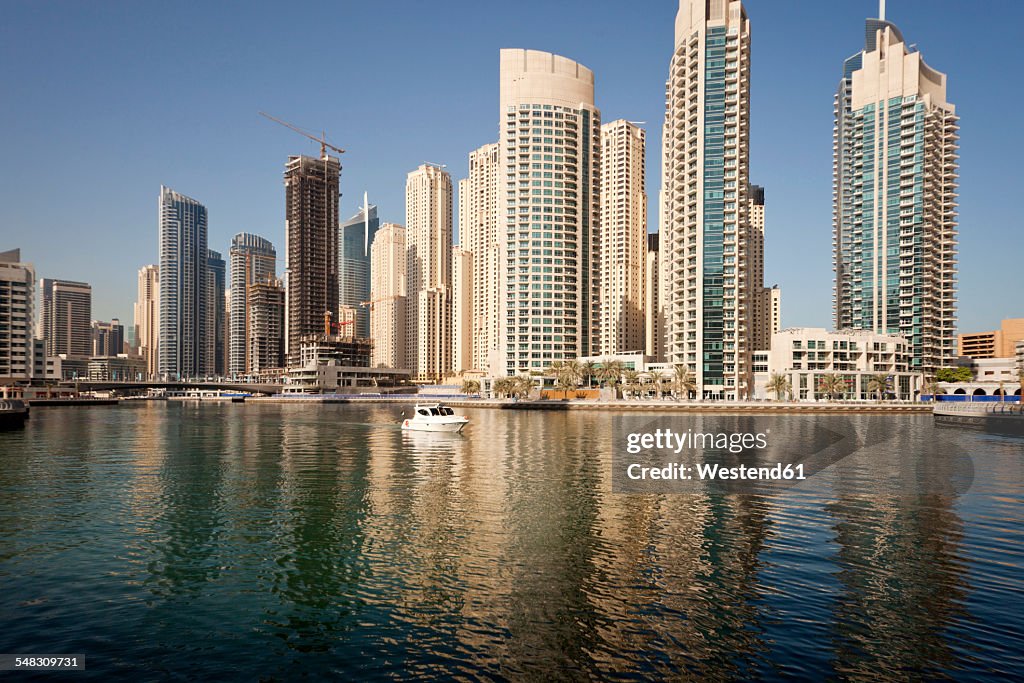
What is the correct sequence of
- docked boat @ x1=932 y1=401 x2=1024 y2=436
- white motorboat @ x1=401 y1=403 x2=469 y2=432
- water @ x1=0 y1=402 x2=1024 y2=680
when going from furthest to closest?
docked boat @ x1=932 y1=401 x2=1024 y2=436, white motorboat @ x1=401 y1=403 x2=469 y2=432, water @ x1=0 y1=402 x2=1024 y2=680

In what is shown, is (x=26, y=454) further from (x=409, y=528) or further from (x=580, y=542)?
(x=580, y=542)

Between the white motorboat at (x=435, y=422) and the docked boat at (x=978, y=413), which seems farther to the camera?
the docked boat at (x=978, y=413)

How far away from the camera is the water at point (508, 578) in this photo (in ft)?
69.9

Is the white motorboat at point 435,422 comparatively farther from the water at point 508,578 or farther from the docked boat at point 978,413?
the docked boat at point 978,413

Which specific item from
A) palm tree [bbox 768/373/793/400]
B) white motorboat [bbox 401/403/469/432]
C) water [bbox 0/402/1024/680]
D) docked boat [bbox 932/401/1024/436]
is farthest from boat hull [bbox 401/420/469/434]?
palm tree [bbox 768/373/793/400]

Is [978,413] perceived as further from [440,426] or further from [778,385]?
[440,426]

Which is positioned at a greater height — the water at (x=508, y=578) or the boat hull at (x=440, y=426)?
the water at (x=508, y=578)

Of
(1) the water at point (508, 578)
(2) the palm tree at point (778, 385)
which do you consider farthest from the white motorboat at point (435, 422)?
(2) the palm tree at point (778, 385)

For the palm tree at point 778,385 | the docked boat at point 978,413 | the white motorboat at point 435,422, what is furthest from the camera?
the palm tree at point 778,385

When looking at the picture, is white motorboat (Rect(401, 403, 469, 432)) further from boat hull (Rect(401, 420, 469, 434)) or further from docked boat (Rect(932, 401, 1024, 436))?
docked boat (Rect(932, 401, 1024, 436))

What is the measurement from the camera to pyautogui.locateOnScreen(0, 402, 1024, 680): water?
21297 millimetres

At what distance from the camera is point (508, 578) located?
28.8 metres

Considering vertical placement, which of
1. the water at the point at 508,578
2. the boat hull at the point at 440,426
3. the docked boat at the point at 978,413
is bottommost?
the docked boat at the point at 978,413

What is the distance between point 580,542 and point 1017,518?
27902 millimetres
